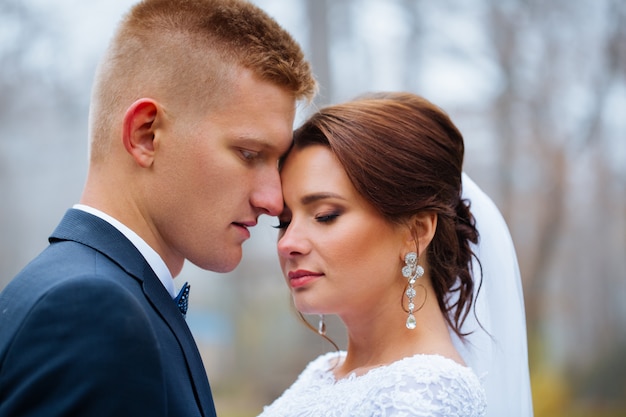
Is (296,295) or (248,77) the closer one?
(248,77)

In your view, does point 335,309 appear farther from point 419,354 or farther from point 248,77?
point 248,77

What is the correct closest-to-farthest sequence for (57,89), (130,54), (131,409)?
(131,409), (130,54), (57,89)

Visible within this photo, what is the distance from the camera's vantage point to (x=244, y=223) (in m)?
2.24

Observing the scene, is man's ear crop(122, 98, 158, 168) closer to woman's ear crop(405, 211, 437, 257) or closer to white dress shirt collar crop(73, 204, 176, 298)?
white dress shirt collar crop(73, 204, 176, 298)

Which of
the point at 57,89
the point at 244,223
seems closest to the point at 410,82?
the point at 57,89

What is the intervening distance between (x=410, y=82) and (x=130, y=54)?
16.4 feet

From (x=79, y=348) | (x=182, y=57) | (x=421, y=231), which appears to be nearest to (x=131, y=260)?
(x=79, y=348)

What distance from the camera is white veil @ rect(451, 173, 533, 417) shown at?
8.89 feet

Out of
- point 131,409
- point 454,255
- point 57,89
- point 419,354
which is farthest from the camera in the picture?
point 57,89

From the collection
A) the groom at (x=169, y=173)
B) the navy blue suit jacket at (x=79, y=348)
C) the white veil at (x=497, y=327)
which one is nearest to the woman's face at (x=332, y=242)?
the groom at (x=169, y=173)

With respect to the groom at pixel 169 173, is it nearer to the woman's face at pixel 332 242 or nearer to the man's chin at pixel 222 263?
the man's chin at pixel 222 263

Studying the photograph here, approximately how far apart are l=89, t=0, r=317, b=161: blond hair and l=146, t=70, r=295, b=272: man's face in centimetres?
6

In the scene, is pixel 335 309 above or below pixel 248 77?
below

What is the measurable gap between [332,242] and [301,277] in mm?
185
